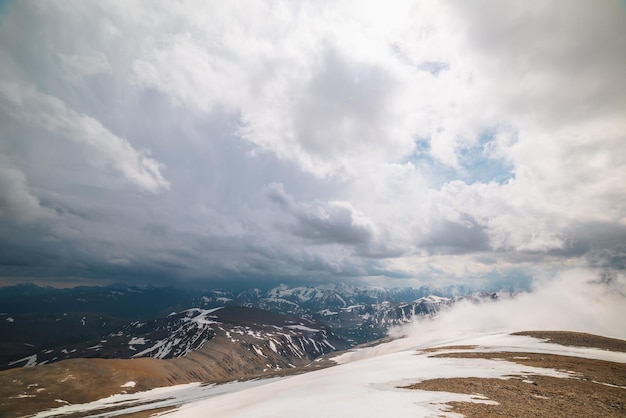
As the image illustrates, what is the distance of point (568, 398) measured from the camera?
1970 centimetres

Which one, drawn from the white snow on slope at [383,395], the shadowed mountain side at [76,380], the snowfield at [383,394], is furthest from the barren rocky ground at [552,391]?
the shadowed mountain side at [76,380]

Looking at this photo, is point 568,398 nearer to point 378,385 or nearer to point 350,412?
point 378,385

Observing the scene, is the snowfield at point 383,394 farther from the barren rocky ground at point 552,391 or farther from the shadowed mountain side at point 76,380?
the shadowed mountain side at point 76,380

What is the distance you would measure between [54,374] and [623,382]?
153 meters

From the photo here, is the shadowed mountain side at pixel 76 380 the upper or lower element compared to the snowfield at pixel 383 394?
lower

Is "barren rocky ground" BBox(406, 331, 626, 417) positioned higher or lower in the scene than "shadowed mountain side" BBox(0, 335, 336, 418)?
higher

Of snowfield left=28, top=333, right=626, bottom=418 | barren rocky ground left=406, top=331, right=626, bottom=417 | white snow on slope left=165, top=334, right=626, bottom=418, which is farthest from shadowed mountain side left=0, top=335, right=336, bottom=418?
barren rocky ground left=406, top=331, right=626, bottom=417

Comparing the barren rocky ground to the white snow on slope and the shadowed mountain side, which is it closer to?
the white snow on slope

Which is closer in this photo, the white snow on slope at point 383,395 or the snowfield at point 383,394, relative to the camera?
the white snow on slope at point 383,395

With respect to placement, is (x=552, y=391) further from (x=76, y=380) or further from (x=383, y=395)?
(x=76, y=380)

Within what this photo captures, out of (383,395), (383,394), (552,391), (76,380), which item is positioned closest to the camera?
(383,395)

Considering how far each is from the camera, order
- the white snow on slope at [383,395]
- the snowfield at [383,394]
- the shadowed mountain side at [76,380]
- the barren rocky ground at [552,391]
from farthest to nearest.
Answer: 1. the shadowed mountain side at [76,380]
2. the snowfield at [383,394]
3. the white snow on slope at [383,395]
4. the barren rocky ground at [552,391]

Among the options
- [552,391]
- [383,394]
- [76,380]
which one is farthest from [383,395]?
[76,380]

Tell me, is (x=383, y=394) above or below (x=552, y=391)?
above
